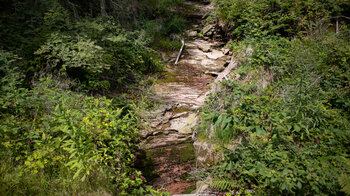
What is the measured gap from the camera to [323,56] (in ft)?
11.8

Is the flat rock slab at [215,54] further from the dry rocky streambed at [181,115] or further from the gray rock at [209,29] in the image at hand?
the gray rock at [209,29]

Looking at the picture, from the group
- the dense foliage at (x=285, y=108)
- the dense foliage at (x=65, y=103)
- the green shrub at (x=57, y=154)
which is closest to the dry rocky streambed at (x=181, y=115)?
the dense foliage at (x=65, y=103)

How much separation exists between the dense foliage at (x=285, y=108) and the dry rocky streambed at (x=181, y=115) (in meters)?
0.64

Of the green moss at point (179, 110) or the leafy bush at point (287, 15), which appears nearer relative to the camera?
→ the leafy bush at point (287, 15)

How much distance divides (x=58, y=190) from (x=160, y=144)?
2.46 m

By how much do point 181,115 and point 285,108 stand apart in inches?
118

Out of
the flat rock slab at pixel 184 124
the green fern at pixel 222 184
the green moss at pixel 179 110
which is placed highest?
the green fern at pixel 222 184

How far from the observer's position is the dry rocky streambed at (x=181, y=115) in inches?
137

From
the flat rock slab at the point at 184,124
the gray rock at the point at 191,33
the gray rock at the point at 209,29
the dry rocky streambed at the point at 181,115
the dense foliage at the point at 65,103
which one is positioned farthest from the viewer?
the gray rock at the point at 191,33

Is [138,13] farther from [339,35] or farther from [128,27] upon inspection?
[339,35]

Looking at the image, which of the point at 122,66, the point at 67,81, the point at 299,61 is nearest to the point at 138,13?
the point at 122,66

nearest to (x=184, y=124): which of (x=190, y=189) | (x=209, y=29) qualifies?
(x=190, y=189)

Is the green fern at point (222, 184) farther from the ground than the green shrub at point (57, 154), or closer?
closer

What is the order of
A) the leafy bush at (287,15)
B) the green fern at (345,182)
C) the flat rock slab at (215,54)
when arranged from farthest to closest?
the flat rock slab at (215,54) < the leafy bush at (287,15) < the green fern at (345,182)
